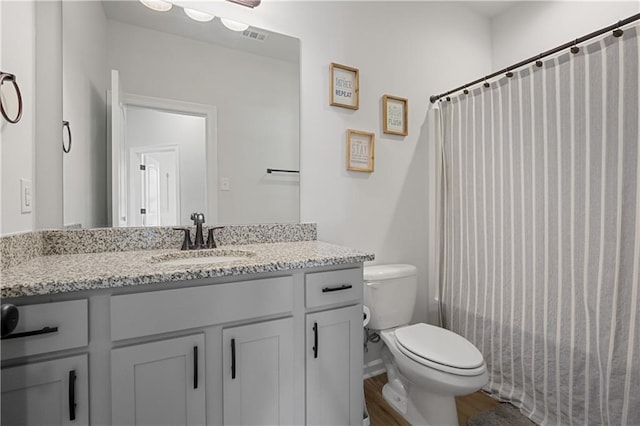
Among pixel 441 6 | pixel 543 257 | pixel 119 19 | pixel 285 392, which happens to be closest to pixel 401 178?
pixel 543 257

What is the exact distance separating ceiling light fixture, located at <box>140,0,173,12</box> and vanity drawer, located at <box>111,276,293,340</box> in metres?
1.33

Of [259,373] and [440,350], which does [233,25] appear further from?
[440,350]

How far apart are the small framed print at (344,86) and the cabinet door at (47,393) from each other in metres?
1.63

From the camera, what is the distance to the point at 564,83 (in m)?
1.46

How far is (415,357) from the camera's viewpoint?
1.38 m

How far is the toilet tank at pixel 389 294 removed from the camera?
170 centimetres

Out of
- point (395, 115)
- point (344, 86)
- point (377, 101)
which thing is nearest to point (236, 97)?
point (344, 86)

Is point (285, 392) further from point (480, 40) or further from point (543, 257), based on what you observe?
point (480, 40)

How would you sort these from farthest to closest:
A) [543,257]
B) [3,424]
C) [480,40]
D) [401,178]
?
[480,40] → [401,178] → [543,257] → [3,424]

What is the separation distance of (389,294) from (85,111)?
176 cm

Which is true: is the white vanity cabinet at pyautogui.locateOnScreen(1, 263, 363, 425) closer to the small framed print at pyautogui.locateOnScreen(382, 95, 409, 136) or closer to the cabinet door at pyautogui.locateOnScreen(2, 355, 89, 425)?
the cabinet door at pyautogui.locateOnScreen(2, 355, 89, 425)

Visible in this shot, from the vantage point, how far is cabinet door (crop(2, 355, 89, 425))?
0.77 m

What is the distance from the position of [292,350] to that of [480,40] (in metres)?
2.63

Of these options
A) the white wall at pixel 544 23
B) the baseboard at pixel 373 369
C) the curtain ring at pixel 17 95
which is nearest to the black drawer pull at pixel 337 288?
the baseboard at pixel 373 369
